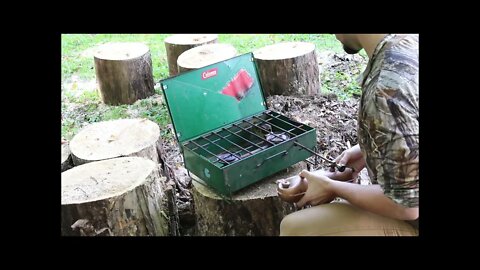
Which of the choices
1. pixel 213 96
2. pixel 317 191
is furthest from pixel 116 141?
pixel 317 191

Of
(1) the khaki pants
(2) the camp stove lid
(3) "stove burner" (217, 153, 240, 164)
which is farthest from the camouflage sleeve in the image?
(2) the camp stove lid

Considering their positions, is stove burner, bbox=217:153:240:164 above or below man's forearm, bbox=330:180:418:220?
below

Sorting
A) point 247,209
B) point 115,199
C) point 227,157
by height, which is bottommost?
point 247,209

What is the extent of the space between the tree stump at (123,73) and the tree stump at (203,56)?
2.16 ft

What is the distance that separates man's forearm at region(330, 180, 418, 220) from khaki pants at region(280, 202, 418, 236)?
0.08 meters

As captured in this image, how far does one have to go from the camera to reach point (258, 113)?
3.32m

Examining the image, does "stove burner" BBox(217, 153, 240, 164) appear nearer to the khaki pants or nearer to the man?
the khaki pants

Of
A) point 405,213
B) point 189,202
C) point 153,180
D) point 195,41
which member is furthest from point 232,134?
point 195,41

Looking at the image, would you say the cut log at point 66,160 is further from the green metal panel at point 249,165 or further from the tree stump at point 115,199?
the green metal panel at point 249,165

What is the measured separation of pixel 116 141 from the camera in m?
3.45

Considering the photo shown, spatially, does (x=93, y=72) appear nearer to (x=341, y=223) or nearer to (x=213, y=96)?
(x=213, y=96)

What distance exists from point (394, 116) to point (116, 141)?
2.05 m

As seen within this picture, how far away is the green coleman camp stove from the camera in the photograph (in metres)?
2.79

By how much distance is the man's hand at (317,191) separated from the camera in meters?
2.42
